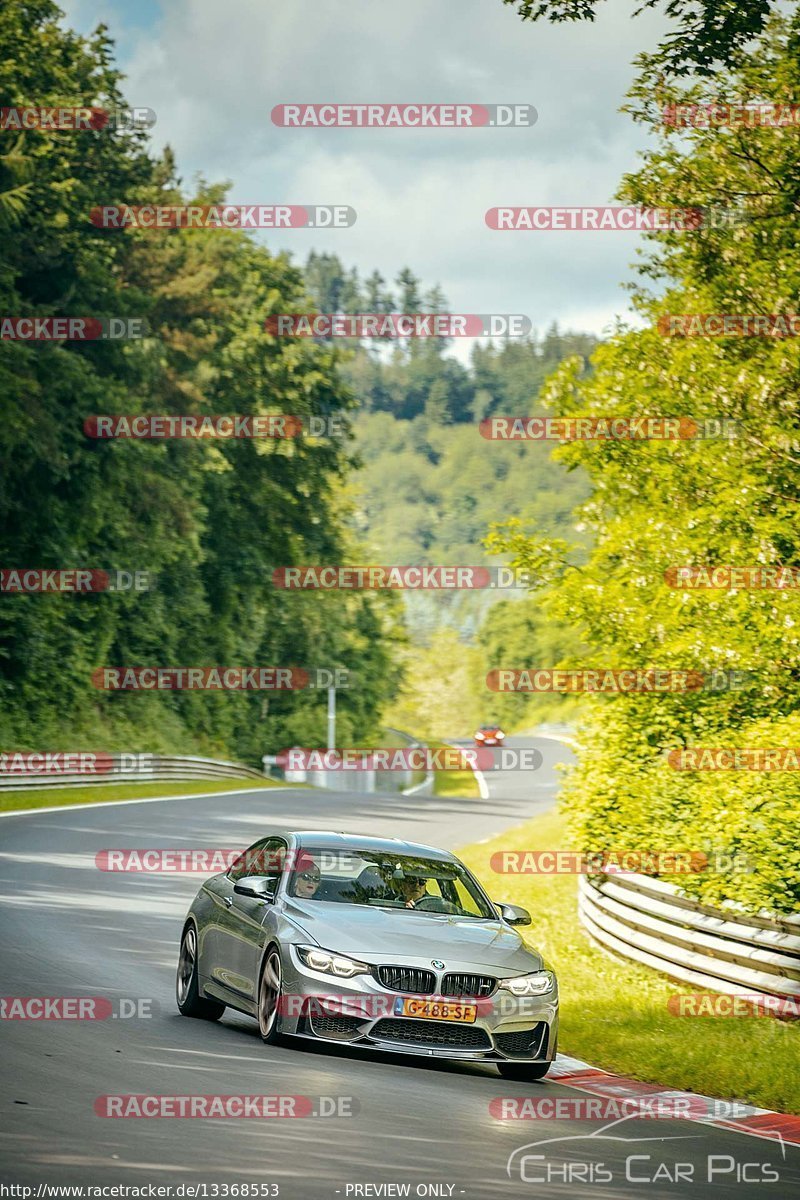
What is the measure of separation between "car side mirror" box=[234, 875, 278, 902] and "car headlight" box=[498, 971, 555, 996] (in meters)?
1.73

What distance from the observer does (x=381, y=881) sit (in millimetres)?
11664

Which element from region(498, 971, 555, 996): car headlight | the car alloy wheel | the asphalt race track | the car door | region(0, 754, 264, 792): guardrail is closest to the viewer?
the asphalt race track

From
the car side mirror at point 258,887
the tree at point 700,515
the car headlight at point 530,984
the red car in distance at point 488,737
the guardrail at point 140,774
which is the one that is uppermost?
the tree at point 700,515

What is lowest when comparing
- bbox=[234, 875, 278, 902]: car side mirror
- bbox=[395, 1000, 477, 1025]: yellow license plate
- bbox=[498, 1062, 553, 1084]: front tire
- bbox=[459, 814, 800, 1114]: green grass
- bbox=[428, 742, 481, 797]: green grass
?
bbox=[428, 742, 481, 797]: green grass

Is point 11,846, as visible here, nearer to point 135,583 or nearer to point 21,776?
point 21,776

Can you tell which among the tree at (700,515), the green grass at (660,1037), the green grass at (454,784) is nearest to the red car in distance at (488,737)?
the green grass at (454,784)

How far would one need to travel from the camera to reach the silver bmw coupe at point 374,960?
33.8ft

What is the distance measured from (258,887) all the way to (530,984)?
195 centimetres

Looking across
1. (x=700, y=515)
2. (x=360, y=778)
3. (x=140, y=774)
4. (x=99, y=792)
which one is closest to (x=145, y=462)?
(x=140, y=774)

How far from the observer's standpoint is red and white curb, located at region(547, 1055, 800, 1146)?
931 cm

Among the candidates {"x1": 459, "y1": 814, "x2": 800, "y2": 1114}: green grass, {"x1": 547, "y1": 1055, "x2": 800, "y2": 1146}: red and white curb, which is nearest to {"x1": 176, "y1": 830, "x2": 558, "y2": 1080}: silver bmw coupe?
{"x1": 547, "y1": 1055, "x2": 800, "y2": 1146}: red and white curb

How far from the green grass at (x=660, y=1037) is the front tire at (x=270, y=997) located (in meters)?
2.48

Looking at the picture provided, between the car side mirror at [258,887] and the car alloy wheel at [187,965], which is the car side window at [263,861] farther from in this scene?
the car alloy wheel at [187,965]

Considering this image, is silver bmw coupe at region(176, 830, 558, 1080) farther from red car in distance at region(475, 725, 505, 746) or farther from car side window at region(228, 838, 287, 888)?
red car in distance at region(475, 725, 505, 746)
